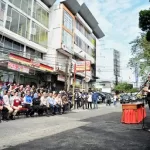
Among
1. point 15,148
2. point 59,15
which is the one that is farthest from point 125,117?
point 59,15

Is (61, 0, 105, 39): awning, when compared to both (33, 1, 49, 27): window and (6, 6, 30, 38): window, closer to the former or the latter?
(33, 1, 49, 27): window

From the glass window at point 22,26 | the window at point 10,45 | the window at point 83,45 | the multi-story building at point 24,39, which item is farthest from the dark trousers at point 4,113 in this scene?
the window at point 83,45

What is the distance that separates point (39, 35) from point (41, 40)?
2.91 ft

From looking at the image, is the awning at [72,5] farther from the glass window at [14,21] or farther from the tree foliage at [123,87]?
the tree foliage at [123,87]

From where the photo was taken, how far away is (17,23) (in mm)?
29031

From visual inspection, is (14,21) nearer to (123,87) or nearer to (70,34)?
(70,34)

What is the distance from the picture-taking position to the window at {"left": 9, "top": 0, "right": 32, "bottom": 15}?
1144 inches

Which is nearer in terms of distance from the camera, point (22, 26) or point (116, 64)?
point (22, 26)

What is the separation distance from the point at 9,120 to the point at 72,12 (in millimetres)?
31831

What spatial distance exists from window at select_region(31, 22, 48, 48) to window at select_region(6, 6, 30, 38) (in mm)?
1518

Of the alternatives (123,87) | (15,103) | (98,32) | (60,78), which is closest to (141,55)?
(60,78)

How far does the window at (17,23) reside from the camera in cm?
2759

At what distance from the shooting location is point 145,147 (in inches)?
271

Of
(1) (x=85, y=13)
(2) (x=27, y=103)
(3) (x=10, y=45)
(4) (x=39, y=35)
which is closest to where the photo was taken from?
(2) (x=27, y=103)
